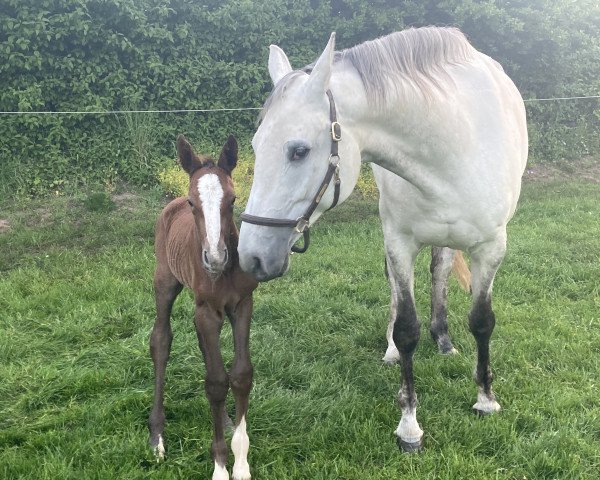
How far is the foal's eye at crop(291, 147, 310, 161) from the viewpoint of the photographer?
1895 millimetres

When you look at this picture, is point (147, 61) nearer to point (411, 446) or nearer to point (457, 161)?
point (457, 161)

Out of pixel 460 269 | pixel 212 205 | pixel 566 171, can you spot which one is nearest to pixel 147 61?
pixel 460 269

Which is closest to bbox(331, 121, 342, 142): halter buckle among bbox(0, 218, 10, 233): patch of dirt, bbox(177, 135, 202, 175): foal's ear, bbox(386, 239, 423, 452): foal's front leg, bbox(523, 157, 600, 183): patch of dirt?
bbox(177, 135, 202, 175): foal's ear

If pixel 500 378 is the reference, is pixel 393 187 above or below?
above

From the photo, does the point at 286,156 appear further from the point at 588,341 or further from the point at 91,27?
the point at 91,27

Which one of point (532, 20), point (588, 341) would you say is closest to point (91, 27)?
point (588, 341)

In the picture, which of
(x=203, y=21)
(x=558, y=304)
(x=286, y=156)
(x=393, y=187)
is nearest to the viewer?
(x=286, y=156)

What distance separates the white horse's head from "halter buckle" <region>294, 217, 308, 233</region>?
18 millimetres

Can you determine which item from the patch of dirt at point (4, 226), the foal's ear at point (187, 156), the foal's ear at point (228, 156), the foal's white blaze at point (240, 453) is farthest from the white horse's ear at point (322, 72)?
the patch of dirt at point (4, 226)

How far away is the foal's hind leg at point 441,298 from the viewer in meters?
3.62

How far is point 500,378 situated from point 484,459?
81cm

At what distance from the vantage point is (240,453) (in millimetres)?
2365

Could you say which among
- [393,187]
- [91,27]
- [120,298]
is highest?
[91,27]

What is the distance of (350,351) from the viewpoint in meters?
3.56
